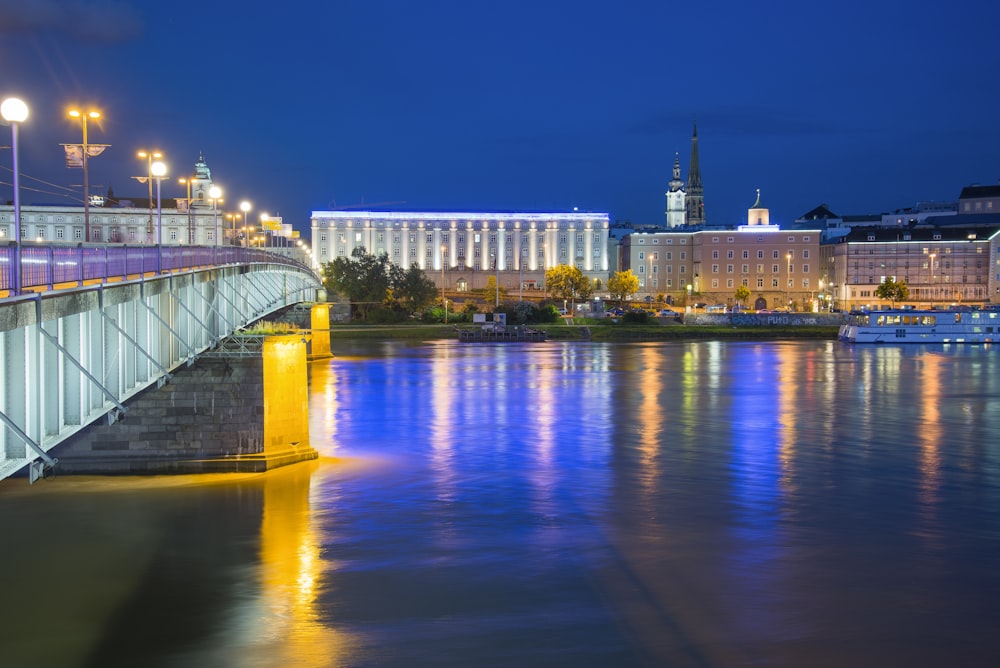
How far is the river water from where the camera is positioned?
1416 centimetres

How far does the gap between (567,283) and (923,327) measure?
3603 cm

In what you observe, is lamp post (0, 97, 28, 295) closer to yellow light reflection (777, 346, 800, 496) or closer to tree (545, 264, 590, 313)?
yellow light reflection (777, 346, 800, 496)

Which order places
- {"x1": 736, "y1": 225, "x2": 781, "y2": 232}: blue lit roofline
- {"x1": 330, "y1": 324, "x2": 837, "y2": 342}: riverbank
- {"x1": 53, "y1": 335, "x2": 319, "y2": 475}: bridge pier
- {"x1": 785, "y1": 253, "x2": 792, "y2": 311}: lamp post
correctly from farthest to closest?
{"x1": 736, "y1": 225, "x2": 781, "y2": 232}: blue lit roofline
{"x1": 785, "y1": 253, "x2": 792, "y2": 311}: lamp post
{"x1": 330, "y1": 324, "x2": 837, "y2": 342}: riverbank
{"x1": 53, "y1": 335, "x2": 319, "y2": 475}: bridge pier

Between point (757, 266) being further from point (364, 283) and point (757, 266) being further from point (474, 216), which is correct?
point (364, 283)

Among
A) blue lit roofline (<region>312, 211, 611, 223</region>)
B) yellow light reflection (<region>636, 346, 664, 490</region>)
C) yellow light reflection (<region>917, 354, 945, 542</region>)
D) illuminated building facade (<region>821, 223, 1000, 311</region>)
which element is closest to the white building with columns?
blue lit roofline (<region>312, 211, 611, 223</region>)

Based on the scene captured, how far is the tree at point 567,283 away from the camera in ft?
334

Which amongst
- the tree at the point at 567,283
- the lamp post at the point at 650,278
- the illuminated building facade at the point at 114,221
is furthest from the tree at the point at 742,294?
the illuminated building facade at the point at 114,221

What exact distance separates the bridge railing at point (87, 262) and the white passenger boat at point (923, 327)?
207ft

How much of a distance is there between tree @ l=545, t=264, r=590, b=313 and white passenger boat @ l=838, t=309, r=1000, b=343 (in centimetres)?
2989

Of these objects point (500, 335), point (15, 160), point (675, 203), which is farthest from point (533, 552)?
point (675, 203)

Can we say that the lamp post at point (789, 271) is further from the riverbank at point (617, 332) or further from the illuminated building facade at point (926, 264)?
the riverbank at point (617, 332)

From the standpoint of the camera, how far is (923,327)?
7631cm

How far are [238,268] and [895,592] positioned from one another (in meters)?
18.0

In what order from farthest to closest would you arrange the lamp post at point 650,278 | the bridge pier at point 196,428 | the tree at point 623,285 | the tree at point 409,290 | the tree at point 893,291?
the lamp post at point 650,278 < the tree at point 623,285 < the tree at point 893,291 < the tree at point 409,290 < the bridge pier at point 196,428
